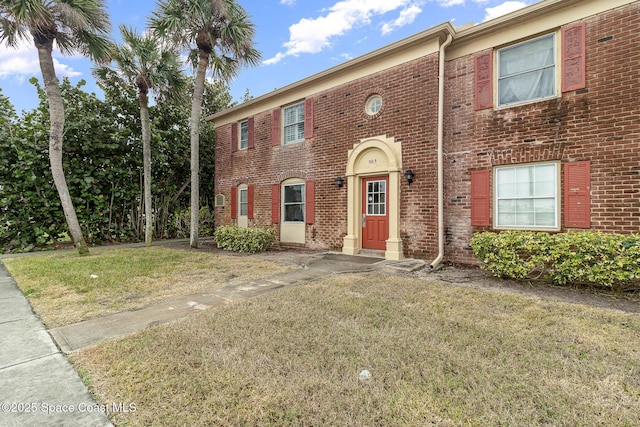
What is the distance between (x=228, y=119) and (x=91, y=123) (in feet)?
15.3

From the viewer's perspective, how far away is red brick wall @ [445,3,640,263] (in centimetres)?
519

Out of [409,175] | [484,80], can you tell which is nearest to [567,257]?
[409,175]

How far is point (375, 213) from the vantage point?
26.5ft

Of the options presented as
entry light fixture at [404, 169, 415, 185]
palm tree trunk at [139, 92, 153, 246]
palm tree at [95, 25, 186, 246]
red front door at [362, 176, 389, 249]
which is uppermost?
palm tree at [95, 25, 186, 246]

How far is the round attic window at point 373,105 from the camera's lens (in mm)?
8033

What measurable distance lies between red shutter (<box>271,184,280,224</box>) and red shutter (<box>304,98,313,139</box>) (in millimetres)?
2089

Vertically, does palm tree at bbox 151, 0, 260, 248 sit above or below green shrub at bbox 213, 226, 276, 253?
above

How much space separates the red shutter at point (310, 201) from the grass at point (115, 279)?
2400 millimetres

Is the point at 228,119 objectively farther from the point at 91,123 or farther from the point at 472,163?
the point at 472,163

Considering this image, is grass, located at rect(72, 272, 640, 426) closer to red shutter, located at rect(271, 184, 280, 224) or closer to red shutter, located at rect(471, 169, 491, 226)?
red shutter, located at rect(471, 169, 491, 226)

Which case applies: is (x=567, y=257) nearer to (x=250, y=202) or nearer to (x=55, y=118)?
(x=250, y=202)

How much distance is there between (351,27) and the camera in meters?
10.9

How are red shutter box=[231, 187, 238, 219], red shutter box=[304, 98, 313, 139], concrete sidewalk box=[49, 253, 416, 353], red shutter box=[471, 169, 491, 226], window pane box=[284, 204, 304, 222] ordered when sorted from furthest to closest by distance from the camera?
red shutter box=[231, 187, 238, 219] → window pane box=[284, 204, 304, 222] → red shutter box=[304, 98, 313, 139] → red shutter box=[471, 169, 491, 226] → concrete sidewalk box=[49, 253, 416, 353]

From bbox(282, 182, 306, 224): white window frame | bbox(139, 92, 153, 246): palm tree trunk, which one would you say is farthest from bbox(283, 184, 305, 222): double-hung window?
bbox(139, 92, 153, 246): palm tree trunk
